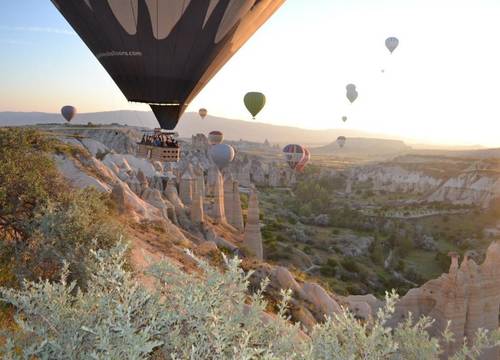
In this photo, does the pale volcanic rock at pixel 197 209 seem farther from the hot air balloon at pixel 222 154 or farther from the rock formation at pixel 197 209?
the hot air balloon at pixel 222 154

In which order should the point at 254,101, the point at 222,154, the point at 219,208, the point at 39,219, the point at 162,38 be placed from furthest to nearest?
the point at 222,154
the point at 254,101
the point at 219,208
the point at 162,38
the point at 39,219

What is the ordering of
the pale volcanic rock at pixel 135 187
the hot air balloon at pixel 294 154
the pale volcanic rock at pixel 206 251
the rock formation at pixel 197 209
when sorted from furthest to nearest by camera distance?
the hot air balloon at pixel 294 154
the pale volcanic rock at pixel 135 187
the rock formation at pixel 197 209
the pale volcanic rock at pixel 206 251

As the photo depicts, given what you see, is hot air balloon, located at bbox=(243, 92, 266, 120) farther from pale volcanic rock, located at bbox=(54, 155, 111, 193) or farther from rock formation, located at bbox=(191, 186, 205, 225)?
pale volcanic rock, located at bbox=(54, 155, 111, 193)

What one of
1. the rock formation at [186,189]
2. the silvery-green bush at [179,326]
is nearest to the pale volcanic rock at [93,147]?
the rock formation at [186,189]

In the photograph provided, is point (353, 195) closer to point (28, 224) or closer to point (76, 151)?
point (76, 151)

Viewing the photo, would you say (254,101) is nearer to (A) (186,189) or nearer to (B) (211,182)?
(A) (186,189)

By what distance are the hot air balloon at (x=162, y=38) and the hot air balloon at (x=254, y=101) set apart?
17.1 meters

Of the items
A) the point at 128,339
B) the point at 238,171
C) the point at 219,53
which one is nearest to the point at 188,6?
the point at 219,53

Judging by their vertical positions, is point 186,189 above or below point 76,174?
below

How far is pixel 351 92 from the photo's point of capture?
52.2 metres

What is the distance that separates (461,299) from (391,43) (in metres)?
32.8

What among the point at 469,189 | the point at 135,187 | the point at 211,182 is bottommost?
the point at 469,189

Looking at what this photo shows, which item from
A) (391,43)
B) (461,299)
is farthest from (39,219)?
(391,43)

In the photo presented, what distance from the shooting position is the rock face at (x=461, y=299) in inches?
468
